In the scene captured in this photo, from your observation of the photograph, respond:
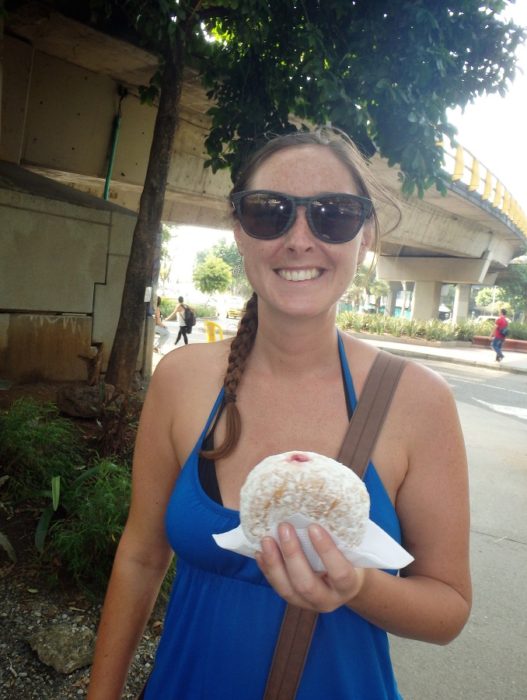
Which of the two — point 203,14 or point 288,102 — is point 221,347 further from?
point 203,14

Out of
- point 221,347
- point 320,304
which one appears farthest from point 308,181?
point 221,347

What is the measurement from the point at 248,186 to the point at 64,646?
228 centimetres

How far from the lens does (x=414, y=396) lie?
136cm

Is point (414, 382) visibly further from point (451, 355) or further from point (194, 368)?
point (451, 355)

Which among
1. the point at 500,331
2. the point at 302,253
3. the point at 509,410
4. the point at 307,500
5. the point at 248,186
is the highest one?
the point at 248,186

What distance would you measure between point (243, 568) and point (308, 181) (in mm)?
954

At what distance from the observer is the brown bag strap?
1188mm

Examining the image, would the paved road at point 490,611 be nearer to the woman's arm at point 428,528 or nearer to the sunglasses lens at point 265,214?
the woman's arm at point 428,528

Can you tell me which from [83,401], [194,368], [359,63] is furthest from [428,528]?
[359,63]

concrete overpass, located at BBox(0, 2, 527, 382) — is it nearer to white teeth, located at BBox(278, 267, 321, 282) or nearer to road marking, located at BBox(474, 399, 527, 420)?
road marking, located at BBox(474, 399, 527, 420)

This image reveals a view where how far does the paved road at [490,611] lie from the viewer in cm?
292

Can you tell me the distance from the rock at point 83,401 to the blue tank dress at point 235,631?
13.2 ft

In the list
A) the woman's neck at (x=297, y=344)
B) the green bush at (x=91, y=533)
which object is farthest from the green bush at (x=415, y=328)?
the woman's neck at (x=297, y=344)

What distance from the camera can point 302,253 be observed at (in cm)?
141
